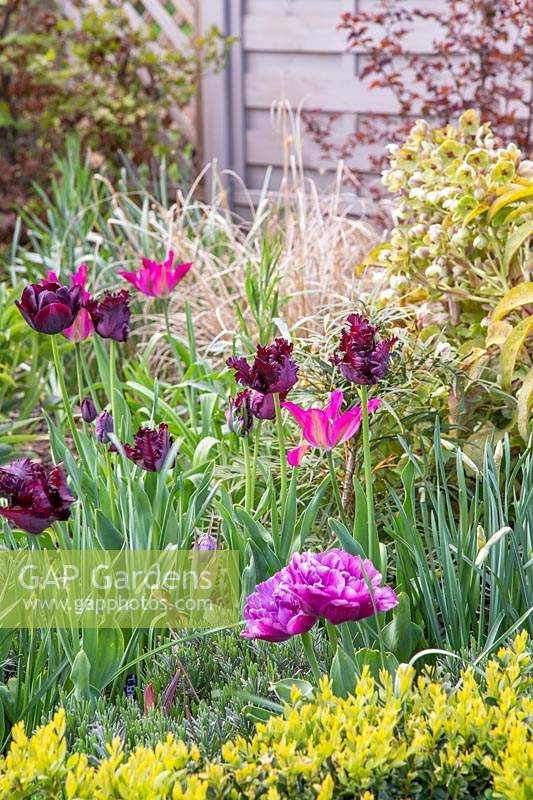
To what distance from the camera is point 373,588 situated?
52.8 inches

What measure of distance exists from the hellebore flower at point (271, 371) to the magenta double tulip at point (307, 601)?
30 cm

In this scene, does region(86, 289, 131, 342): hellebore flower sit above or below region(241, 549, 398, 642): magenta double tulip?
above

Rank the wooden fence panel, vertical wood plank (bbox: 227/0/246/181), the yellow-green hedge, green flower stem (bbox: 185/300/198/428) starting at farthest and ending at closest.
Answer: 1. vertical wood plank (bbox: 227/0/246/181)
2. the wooden fence panel
3. green flower stem (bbox: 185/300/198/428)
4. the yellow-green hedge

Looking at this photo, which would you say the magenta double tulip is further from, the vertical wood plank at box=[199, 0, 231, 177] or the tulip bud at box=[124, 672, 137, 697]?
the vertical wood plank at box=[199, 0, 231, 177]

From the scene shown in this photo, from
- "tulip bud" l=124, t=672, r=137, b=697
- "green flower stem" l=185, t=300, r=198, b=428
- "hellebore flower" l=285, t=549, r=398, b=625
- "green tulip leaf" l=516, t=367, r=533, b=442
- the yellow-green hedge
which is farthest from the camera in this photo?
"green flower stem" l=185, t=300, r=198, b=428

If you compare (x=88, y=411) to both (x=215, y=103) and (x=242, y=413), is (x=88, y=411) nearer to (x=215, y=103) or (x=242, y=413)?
(x=242, y=413)

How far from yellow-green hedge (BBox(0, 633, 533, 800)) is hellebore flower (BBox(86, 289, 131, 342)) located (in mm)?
800

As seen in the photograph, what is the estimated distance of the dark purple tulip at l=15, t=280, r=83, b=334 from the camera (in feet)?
5.36

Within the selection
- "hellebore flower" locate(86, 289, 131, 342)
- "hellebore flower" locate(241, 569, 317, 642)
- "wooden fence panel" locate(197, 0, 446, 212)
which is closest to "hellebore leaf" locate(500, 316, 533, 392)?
"hellebore flower" locate(86, 289, 131, 342)

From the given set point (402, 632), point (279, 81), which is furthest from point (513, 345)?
point (279, 81)

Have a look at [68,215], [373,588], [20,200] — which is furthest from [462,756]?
[20,200]

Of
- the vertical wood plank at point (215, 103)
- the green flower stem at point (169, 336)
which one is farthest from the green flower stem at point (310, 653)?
the vertical wood plank at point (215, 103)

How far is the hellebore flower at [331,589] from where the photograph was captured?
1.21 meters

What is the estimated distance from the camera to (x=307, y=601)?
47.6 inches
